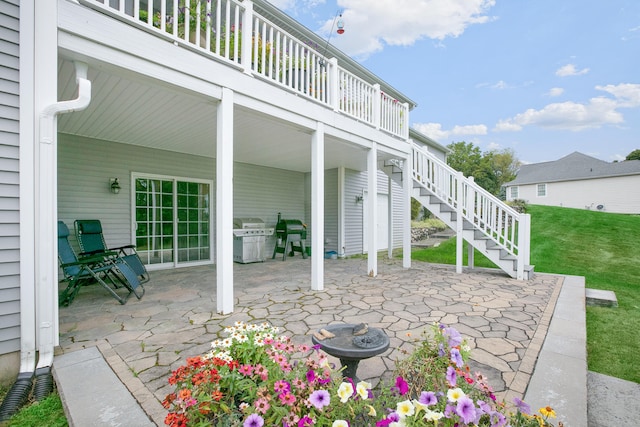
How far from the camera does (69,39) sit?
7.40ft

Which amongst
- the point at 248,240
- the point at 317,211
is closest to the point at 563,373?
the point at 317,211

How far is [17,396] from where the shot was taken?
71.5 inches

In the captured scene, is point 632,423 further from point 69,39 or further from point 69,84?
point 69,84

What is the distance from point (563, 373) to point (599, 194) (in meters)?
25.2

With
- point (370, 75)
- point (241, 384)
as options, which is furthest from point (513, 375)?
point (370, 75)

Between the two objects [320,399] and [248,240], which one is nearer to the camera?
[320,399]

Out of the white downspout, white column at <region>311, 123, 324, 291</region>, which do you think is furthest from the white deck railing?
the white downspout

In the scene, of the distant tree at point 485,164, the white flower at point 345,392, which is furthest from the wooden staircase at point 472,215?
the distant tree at point 485,164

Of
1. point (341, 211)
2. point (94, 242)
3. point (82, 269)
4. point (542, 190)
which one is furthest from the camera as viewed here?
point (542, 190)

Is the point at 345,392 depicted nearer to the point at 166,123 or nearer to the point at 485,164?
the point at 166,123

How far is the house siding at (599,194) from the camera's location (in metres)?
18.3

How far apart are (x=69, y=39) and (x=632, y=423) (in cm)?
470

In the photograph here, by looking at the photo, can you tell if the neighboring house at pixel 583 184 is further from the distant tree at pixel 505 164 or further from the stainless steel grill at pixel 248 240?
the stainless steel grill at pixel 248 240

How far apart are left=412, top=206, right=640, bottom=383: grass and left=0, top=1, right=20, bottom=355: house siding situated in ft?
14.8
